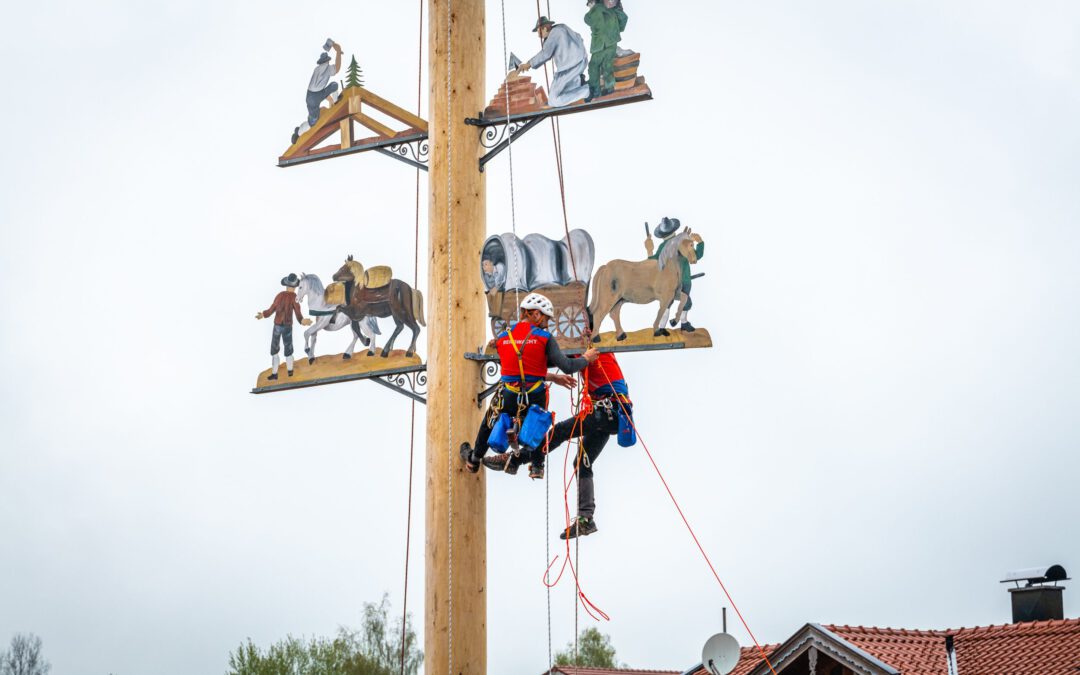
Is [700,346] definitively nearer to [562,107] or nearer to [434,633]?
[562,107]

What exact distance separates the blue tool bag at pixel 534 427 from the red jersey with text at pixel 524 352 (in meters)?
0.23

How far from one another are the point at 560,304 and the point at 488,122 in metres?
1.91

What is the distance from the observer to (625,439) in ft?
41.6

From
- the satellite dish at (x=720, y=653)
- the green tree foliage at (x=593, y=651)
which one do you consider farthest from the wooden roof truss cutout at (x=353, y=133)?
the green tree foliage at (x=593, y=651)

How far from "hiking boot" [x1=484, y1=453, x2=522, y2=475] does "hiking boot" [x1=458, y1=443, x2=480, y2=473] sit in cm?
9

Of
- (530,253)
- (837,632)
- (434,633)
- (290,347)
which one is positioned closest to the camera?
(434,633)

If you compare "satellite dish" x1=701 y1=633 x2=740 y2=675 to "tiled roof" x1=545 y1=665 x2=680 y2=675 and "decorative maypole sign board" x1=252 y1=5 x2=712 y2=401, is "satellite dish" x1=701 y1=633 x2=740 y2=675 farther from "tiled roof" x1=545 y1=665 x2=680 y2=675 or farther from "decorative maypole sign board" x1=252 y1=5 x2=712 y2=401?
"tiled roof" x1=545 y1=665 x2=680 y2=675

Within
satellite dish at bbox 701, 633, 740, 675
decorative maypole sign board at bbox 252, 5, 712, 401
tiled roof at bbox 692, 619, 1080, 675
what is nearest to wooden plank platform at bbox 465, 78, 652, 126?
decorative maypole sign board at bbox 252, 5, 712, 401

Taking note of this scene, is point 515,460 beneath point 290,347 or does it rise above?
beneath

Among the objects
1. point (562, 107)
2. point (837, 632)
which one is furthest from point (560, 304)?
point (837, 632)

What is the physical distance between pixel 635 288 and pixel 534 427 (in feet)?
7.68

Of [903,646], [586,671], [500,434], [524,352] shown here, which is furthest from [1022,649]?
[500,434]

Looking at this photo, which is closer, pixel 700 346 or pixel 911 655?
pixel 700 346

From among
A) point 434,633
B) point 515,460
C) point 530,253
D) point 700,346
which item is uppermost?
point 530,253
